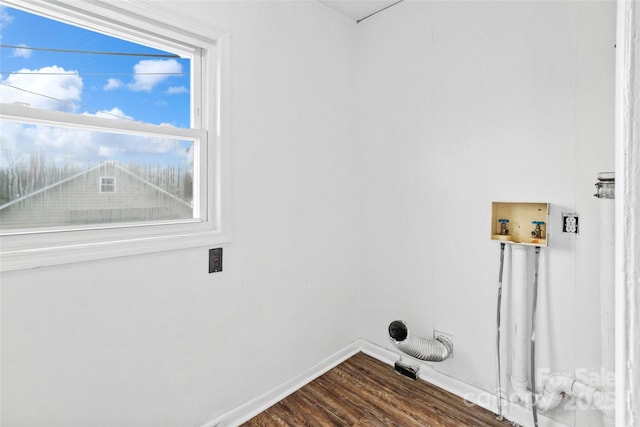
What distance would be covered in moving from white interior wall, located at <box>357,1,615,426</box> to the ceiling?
0.07 m

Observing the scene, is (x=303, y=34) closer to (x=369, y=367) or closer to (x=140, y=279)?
(x=140, y=279)

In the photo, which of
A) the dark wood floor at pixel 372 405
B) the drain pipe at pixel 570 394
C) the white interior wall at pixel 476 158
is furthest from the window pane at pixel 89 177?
the drain pipe at pixel 570 394

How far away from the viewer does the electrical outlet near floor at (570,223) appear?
5.10 ft

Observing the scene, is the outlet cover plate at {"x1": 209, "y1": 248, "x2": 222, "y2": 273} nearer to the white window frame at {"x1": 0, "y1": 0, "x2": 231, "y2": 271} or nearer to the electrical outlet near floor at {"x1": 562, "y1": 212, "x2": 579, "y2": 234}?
the white window frame at {"x1": 0, "y1": 0, "x2": 231, "y2": 271}

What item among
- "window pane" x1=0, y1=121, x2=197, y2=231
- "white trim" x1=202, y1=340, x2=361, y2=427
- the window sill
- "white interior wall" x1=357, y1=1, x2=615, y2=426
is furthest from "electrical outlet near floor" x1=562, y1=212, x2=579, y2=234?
"window pane" x1=0, y1=121, x2=197, y2=231

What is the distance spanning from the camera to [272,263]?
1973mm

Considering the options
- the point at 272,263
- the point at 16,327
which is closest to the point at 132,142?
the point at 16,327

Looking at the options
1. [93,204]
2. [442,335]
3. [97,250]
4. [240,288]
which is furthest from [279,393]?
[93,204]

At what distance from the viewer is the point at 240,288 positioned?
1810 mm

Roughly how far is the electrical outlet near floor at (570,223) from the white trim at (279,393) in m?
1.63

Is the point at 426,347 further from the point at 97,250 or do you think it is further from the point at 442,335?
the point at 97,250

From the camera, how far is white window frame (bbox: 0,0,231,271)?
123 cm

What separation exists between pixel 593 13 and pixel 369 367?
2.39 m

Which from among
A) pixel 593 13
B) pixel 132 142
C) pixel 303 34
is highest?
pixel 303 34
